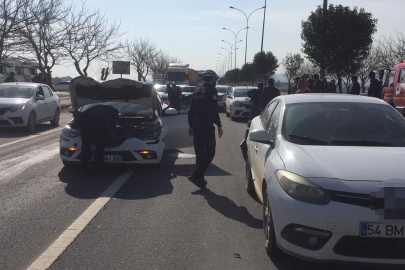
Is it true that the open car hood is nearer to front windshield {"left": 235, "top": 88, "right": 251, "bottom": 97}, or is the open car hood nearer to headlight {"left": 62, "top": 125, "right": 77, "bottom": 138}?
headlight {"left": 62, "top": 125, "right": 77, "bottom": 138}

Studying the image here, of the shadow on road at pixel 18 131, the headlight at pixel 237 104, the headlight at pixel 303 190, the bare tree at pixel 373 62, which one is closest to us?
the headlight at pixel 303 190

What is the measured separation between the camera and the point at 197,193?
23.4 ft

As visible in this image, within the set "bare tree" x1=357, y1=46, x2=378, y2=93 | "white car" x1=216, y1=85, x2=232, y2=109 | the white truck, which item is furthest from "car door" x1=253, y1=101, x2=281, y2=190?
the white truck

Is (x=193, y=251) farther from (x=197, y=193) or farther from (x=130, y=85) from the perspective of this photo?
(x=130, y=85)

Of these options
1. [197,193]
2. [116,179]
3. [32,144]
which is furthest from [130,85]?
[32,144]

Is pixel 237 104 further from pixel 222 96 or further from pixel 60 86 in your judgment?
pixel 60 86

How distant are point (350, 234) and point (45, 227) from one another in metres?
3.31

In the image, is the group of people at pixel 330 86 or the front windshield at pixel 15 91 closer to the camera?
the group of people at pixel 330 86

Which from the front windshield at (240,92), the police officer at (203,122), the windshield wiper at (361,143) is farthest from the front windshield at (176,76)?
the windshield wiper at (361,143)

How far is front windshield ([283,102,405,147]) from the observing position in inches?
196

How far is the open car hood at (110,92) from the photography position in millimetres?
9586

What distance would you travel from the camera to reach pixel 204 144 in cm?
746

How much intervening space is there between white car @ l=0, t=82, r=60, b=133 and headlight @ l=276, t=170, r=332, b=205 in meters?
12.1

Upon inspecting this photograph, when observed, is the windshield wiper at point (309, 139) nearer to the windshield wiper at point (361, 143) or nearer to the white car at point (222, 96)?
the windshield wiper at point (361, 143)
